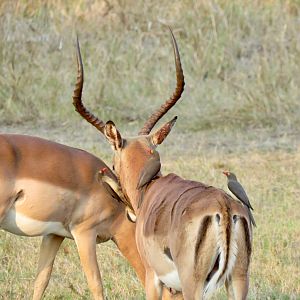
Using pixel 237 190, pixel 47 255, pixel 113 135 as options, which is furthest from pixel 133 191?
pixel 47 255

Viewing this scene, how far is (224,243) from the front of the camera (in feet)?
13.8

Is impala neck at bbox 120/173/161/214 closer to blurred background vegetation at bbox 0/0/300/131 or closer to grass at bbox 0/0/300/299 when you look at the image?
grass at bbox 0/0/300/299

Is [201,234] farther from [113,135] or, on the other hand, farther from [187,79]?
[187,79]

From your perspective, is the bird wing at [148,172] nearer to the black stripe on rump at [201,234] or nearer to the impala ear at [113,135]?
the impala ear at [113,135]

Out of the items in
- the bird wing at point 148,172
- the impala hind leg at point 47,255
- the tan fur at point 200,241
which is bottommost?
the impala hind leg at point 47,255

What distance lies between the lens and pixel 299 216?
25.0 ft

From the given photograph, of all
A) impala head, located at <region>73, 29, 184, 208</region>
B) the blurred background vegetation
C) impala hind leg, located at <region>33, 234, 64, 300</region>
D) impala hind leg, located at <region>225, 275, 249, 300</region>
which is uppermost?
impala hind leg, located at <region>225, 275, 249, 300</region>

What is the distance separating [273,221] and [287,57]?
16.4ft

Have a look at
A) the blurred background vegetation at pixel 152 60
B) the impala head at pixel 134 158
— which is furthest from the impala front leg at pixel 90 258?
the blurred background vegetation at pixel 152 60

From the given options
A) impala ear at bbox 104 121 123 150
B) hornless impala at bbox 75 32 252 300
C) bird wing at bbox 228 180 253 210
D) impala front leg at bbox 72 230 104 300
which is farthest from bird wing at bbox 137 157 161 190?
impala front leg at bbox 72 230 104 300

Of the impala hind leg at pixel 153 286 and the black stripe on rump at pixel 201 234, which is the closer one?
the black stripe on rump at pixel 201 234

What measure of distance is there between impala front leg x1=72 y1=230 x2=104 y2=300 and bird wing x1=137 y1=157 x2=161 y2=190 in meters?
0.71

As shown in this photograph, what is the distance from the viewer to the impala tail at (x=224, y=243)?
4.21 m

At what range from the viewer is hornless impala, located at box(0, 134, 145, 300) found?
5.57m
